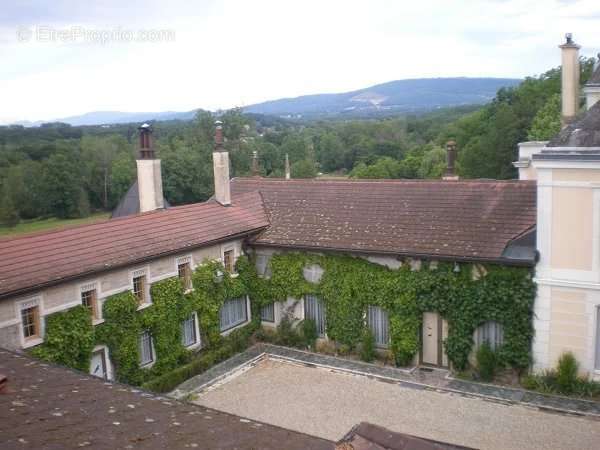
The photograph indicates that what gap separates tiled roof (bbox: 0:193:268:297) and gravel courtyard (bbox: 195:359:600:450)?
177 inches

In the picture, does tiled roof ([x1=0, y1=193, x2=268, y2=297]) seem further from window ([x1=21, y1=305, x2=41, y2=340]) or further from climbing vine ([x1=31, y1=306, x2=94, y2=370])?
climbing vine ([x1=31, y1=306, x2=94, y2=370])

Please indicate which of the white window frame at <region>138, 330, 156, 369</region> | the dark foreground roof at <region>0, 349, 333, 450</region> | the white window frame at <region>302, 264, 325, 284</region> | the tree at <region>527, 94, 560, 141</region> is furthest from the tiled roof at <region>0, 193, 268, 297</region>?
the tree at <region>527, 94, 560, 141</region>

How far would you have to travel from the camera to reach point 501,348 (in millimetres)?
17906

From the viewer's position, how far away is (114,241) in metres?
18.0

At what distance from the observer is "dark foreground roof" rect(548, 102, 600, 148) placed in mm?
16328

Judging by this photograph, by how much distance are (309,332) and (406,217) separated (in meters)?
5.00

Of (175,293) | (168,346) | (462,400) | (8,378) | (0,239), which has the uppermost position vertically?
(0,239)

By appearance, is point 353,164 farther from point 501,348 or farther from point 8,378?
point 8,378

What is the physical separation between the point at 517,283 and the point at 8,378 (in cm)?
1318

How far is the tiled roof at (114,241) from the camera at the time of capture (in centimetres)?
1541

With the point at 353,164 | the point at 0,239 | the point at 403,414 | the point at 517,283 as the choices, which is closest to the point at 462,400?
the point at 403,414

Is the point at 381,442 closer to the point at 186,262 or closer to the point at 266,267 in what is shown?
the point at 186,262

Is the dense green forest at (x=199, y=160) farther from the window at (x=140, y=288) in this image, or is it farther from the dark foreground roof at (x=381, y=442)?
the dark foreground roof at (x=381, y=442)

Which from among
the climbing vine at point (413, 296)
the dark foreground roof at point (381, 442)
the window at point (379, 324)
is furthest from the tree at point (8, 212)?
the dark foreground roof at point (381, 442)
